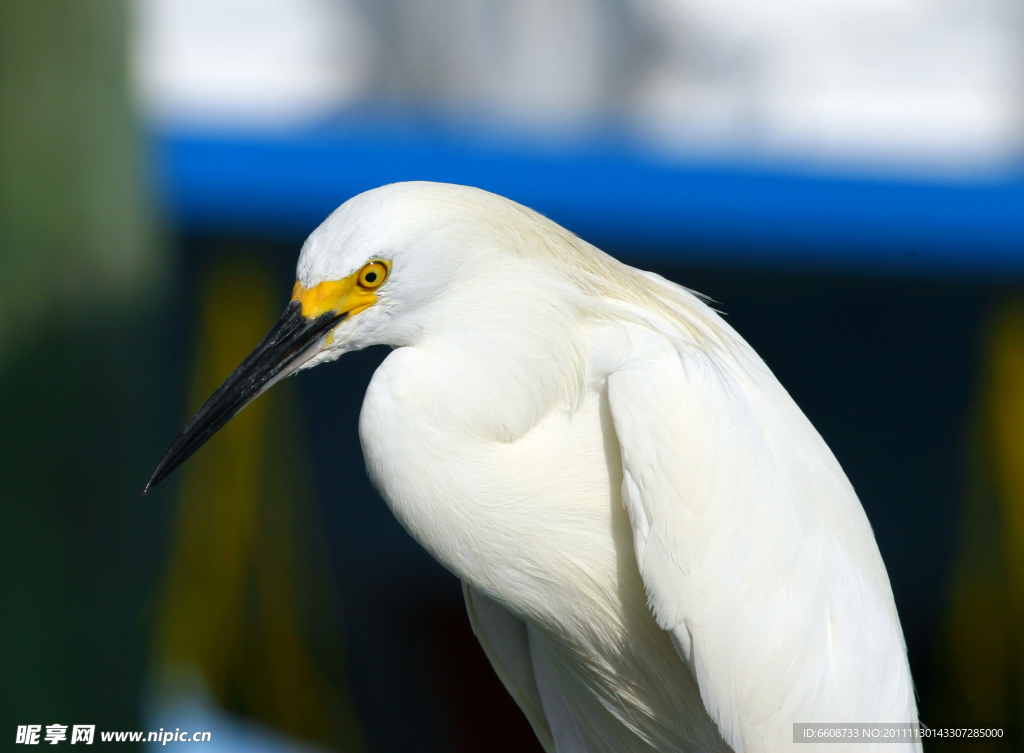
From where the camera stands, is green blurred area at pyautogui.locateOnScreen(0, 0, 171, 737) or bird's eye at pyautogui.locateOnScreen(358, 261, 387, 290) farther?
green blurred area at pyautogui.locateOnScreen(0, 0, 171, 737)

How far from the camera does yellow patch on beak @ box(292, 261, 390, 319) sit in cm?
128

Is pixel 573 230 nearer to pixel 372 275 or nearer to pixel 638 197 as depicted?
pixel 638 197

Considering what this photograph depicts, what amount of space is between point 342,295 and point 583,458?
16.1 inches

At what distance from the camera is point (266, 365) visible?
1.37m

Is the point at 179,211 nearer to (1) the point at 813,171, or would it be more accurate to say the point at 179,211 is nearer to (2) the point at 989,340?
(1) the point at 813,171

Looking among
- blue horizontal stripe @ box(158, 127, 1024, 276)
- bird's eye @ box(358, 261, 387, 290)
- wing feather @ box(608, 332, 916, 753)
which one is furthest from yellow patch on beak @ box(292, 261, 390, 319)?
blue horizontal stripe @ box(158, 127, 1024, 276)

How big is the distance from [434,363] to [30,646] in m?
1.68

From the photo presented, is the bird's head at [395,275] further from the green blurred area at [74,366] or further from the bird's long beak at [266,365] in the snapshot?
the green blurred area at [74,366]

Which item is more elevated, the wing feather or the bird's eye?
the bird's eye

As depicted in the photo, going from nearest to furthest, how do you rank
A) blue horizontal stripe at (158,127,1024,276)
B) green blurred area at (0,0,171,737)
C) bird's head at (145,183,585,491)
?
bird's head at (145,183,585,491) < green blurred area at (0,0,171,737) < blue horizontal stripe at (158,127,1024,276)

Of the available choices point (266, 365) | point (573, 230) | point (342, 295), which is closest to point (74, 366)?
point (266, 365)

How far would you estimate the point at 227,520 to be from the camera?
3678 millimetres

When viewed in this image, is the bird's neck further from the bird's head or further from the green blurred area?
the green blurred area

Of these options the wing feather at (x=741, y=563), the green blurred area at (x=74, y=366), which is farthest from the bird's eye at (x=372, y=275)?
the green blurred area at (x=74, y=366)
